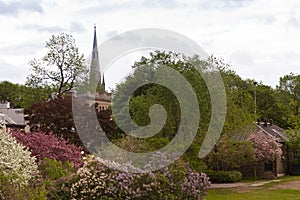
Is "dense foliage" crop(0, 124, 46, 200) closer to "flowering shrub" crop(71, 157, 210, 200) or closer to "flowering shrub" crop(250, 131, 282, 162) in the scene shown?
"flowering shrub" crop(71, 157, 210, 200)

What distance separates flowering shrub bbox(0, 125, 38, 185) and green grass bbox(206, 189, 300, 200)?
34.2ft

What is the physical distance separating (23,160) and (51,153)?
14.1 ft

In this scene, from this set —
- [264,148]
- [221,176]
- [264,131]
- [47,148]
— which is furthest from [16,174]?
[264,131]

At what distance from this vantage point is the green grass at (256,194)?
76.7 feet

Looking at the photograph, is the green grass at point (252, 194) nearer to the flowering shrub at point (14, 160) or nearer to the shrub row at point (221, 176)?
the shrub row at point (221, 176)

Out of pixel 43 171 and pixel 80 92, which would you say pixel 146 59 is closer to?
pixel 80 92

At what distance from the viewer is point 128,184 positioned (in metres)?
14.0

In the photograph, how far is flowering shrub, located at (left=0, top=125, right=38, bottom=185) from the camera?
45.3 ft

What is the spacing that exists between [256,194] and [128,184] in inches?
496

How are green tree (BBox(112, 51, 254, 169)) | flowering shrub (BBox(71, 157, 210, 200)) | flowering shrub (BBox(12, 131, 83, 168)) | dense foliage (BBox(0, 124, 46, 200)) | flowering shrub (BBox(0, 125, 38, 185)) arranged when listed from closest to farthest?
dense foliage (BBox(0, 124, 46, 200)), flowering shrub (BBox(0, 125, 38, 185)), flowering shrub (BBox(71, 157, 210, 200)), flowering shrub (BBox(12, 131, 83, 168)), green tree (BBox(112, 51, 254, 169))

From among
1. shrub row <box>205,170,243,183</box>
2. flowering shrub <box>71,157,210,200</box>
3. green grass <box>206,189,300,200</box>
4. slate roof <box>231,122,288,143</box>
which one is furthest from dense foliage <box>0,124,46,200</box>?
slate roof <box>231,122,288,143</box>

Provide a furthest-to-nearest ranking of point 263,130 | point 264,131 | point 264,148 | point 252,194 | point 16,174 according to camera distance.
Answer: point 263,130, point 264,131, point 264,148, point 252,194, point 16,174

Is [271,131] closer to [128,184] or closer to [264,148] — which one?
[264,148]

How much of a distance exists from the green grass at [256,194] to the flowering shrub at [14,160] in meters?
10.4
